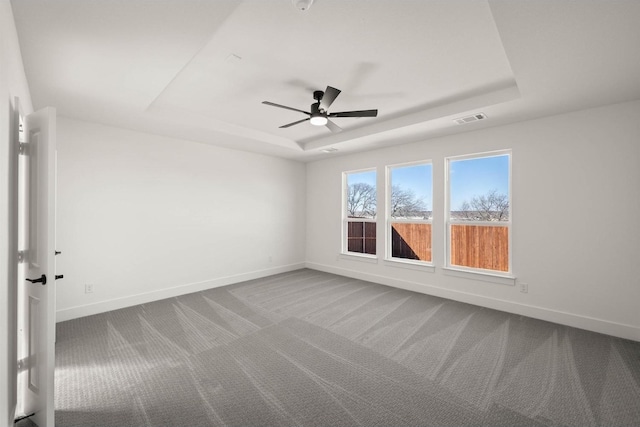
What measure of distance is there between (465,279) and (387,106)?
281 cm

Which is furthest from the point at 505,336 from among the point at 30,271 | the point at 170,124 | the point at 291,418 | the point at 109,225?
the point at 109,225

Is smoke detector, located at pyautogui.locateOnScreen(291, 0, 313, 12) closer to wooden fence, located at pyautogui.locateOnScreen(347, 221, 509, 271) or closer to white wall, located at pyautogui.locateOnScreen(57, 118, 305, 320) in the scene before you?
white wall, located at pyautogui.locateOnScreen(57, 118, 305, 320)

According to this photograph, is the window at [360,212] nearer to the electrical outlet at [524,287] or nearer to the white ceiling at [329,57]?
the white ceiling at [329,57]

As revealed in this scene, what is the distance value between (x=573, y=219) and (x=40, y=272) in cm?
511

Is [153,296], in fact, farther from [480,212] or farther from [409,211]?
[480,212]

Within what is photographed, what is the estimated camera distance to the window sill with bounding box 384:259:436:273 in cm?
456

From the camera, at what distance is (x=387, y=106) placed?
11.6ft

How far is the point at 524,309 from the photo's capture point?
3.65 metres

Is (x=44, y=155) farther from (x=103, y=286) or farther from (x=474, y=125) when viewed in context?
(x=474, y=125)

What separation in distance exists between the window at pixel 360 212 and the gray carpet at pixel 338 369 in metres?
1.96

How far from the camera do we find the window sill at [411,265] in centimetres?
456

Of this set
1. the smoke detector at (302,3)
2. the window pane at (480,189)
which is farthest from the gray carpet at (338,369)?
the smoke detector at (302,3)

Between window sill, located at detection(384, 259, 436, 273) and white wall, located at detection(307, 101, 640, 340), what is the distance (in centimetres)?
24

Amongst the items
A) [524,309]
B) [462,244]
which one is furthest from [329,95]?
[524,309]
